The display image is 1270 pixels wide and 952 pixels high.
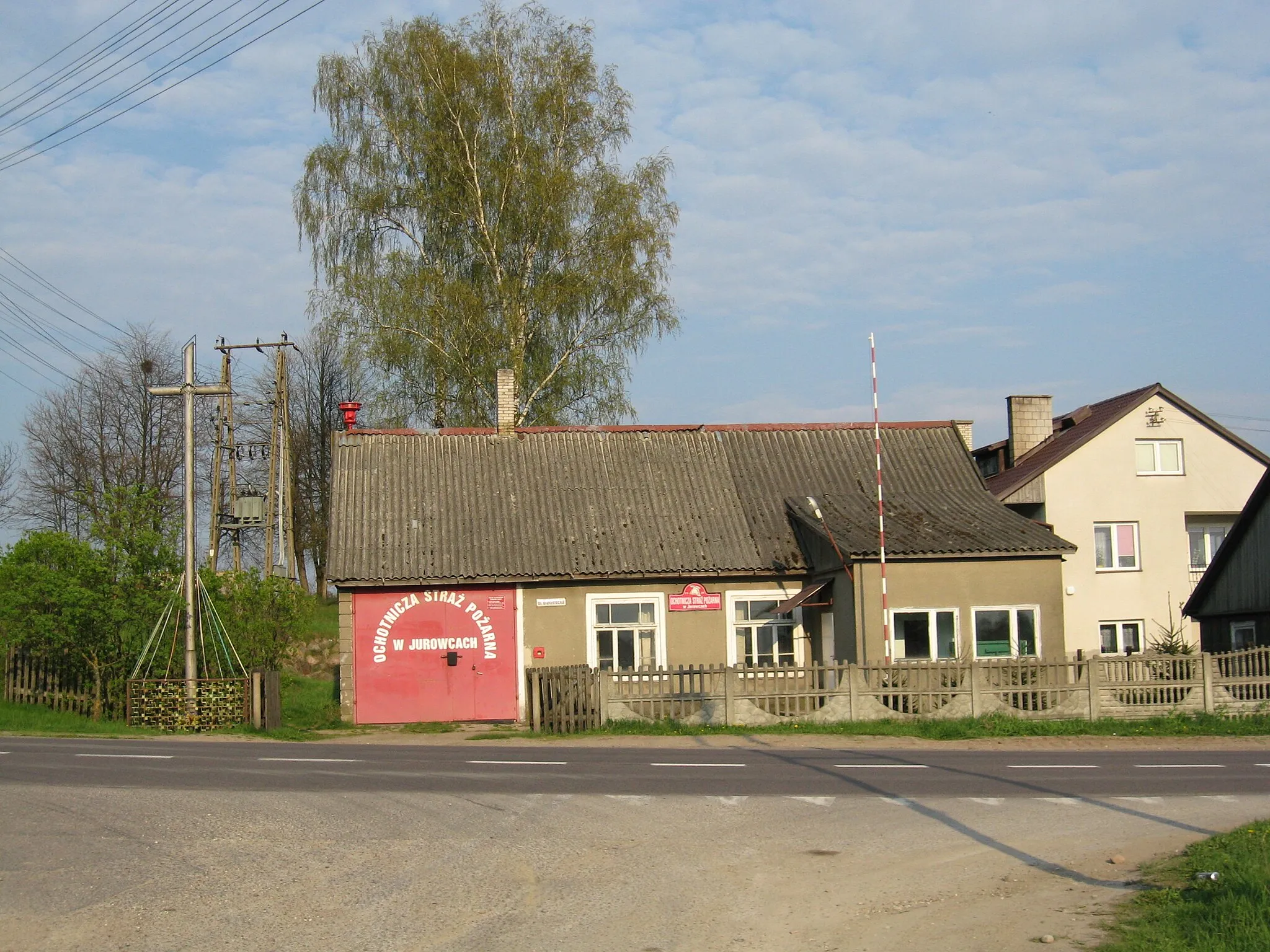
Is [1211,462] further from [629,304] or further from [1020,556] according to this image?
[629,304]

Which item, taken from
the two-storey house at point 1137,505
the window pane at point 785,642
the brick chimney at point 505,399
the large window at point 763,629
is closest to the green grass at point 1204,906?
the large window at point 763,629

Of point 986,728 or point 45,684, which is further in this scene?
point 45,684

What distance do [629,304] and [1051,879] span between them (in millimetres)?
29379

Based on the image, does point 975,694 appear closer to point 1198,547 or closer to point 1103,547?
point 1103,547

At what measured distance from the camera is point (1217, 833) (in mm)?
11414

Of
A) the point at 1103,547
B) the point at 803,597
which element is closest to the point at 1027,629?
the point at 803,597

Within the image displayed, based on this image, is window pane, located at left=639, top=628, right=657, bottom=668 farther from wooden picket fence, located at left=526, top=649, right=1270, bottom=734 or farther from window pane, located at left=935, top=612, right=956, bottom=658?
window pane, located at left=935, top=612, right=956, bottom=658

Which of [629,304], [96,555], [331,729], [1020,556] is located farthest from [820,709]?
[629,304]

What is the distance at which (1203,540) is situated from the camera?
37.0 metres

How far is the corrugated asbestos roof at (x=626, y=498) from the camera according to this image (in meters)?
28.6

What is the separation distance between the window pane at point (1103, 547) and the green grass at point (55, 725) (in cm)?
2502

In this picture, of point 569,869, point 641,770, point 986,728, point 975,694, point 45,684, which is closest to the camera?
point 569,869

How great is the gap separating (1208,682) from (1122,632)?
11.7m

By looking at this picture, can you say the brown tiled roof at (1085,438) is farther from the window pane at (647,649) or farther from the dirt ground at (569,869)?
the dirt ground at (569,869)
